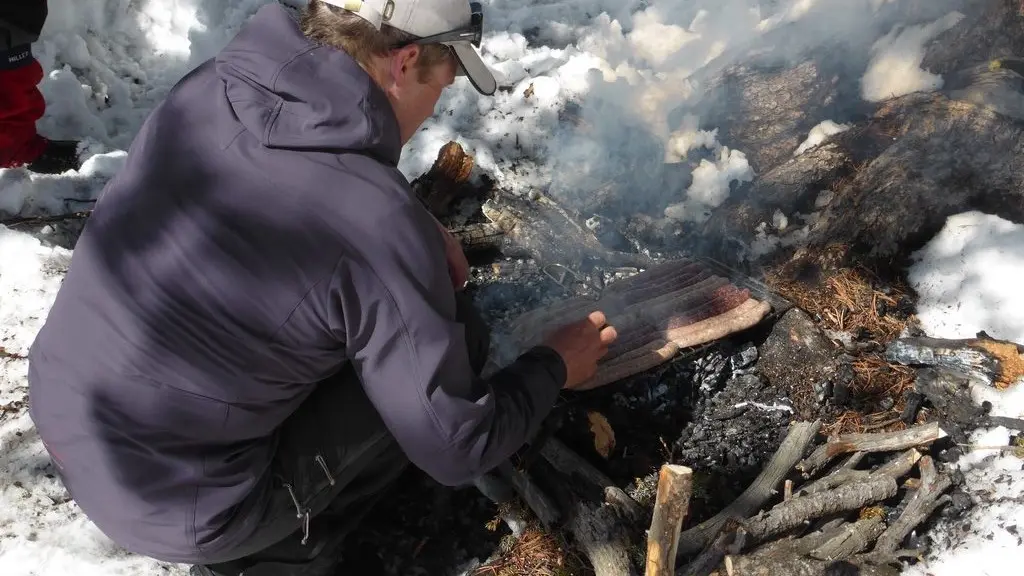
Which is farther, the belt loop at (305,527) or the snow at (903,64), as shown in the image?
the snow at (903,64)

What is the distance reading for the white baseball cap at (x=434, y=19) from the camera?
2037 mm

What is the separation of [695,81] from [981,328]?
2724 millimetres

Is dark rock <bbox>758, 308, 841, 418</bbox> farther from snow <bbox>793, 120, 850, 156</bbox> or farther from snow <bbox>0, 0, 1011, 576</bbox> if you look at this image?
snow <bbox>793, 120, 850, 156</bbox>

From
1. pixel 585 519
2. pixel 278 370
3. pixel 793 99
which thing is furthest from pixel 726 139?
pixel 278 370

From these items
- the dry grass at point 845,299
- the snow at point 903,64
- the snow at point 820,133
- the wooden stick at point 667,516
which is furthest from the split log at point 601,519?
the snow at point 903,64

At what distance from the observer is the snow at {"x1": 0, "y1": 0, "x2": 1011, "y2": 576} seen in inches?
149

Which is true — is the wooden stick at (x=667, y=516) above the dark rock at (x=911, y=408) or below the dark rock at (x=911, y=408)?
above

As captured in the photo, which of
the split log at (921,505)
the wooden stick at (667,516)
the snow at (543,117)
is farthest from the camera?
the snow at (543,117)

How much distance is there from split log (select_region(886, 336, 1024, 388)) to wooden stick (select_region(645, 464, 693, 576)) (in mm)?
2083

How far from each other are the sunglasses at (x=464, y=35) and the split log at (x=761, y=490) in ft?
Answer: 7.31

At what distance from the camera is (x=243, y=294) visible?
1.93 m

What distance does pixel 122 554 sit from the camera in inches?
126

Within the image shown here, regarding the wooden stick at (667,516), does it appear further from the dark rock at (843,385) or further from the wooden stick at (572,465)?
the dark rock at (843,385)

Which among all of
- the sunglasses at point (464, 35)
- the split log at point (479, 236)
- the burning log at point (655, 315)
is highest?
the sunglasses at point (464, 35)
